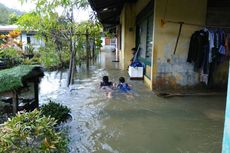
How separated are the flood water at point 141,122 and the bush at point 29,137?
3.60 ft

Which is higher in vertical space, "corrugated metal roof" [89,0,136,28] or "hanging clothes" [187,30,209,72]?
"corrugated metal roof" [89,0,136,28]

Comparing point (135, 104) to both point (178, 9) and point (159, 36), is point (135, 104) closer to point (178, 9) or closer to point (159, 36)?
point (159, 36)

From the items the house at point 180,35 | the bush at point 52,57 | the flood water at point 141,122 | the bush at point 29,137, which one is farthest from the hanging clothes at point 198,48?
the bush at point 52,57

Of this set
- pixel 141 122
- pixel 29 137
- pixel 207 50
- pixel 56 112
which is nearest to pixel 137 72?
pixel 207 50

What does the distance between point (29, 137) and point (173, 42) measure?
5.56 meters

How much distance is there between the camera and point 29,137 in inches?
101

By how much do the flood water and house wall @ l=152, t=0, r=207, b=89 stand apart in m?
0.71

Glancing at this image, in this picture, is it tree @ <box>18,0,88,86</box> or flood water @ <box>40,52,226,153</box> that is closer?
flood water @ <box>40,52,226,153</box>

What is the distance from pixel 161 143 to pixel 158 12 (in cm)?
419

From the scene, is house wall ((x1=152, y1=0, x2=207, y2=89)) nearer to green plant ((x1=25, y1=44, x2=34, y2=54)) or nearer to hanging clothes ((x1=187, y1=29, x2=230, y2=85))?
hanging clothes ((x1=187, y1=29, x2=230, y2=85))

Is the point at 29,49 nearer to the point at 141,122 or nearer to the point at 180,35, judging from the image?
the point at 180,35

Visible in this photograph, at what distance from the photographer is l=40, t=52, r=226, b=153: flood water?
3914mm

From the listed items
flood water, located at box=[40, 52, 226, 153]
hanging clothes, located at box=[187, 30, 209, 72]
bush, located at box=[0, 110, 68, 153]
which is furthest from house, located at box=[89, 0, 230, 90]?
bush, located at box=[0, 110, 68, 153]

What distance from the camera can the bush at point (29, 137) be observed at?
2455mm
